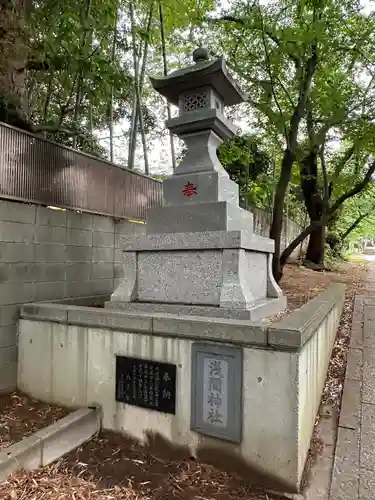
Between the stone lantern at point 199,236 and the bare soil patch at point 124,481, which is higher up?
the stone lantern at point 199,236

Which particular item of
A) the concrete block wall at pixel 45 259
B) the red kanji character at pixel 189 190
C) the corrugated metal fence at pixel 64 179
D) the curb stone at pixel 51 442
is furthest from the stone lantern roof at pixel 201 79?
the curb stone at pixel 51 442

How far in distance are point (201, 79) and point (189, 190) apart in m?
1.22

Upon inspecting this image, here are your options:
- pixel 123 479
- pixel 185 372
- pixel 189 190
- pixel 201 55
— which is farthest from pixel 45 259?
pixel 201 55

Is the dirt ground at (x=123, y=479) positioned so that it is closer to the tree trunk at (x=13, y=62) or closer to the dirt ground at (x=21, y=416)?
the dirt ground at (x=21, y=416)

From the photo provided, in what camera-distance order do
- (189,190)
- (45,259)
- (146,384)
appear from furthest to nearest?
(45,259) → (189,190) → (146,384)

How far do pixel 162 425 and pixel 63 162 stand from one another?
336cm

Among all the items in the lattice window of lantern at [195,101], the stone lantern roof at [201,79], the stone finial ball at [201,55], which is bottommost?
the lattice window of lantern at [195,101]

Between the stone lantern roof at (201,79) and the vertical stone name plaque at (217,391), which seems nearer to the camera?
the vertical stone name plaque at (217,391)

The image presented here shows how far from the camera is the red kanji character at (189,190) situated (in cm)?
394

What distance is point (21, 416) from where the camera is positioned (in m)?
3.50

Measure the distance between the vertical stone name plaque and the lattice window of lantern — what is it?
2624 millimetres

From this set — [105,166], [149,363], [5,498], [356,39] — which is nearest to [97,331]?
[149,363]

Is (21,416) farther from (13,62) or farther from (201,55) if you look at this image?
(13,62)

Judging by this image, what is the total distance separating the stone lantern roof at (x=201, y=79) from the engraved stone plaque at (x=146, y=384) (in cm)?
302
